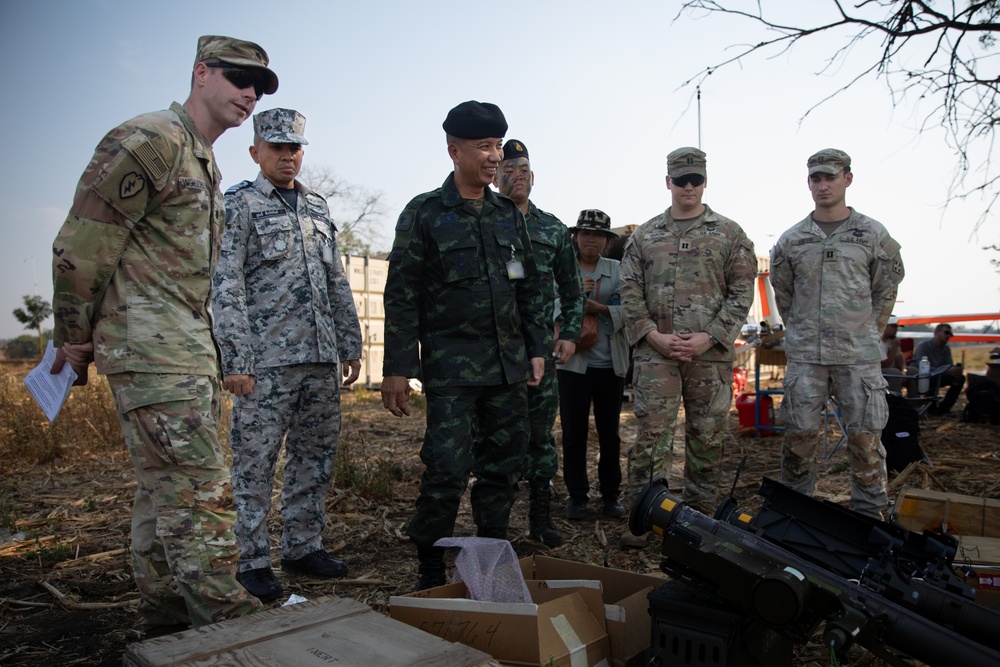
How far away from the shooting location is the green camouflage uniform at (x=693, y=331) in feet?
15.2

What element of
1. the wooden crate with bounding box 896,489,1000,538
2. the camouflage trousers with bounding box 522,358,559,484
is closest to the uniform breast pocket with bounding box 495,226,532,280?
the camouflage trousers with bounding box 522,358,559,484

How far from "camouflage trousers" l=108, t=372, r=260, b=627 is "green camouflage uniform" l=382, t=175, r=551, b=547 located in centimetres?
114

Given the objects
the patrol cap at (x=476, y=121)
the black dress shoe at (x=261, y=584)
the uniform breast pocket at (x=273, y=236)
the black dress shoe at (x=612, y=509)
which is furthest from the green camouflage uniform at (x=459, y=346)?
the black dress shoe at (x=612, y=509)


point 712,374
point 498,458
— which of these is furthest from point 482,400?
point 712,374

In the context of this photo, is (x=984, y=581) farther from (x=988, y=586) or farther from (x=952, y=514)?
(x=952, y=514)

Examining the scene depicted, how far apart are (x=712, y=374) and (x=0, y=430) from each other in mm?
7102

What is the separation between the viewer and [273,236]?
3.79 m

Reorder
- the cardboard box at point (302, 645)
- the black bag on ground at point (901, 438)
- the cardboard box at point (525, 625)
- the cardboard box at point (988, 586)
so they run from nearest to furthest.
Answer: the cardboard box at point (302, 645) < the cardboard box at point (525, 625) < the cardboard box at point (988, 586) < the black bag on ground at point (901, 438)

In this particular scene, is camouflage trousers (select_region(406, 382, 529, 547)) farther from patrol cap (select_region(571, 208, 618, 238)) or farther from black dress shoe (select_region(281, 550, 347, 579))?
patrol cap (select_region(571, 208, 618, 238))

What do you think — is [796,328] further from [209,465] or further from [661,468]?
[209,465]

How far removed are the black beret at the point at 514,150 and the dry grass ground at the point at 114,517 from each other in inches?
101

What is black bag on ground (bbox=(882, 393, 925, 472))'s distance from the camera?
256 inches

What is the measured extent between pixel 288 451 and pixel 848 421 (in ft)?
11.8

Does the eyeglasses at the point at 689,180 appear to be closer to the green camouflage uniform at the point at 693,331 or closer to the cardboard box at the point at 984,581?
the green camouflage uniform at the point at 693,331
